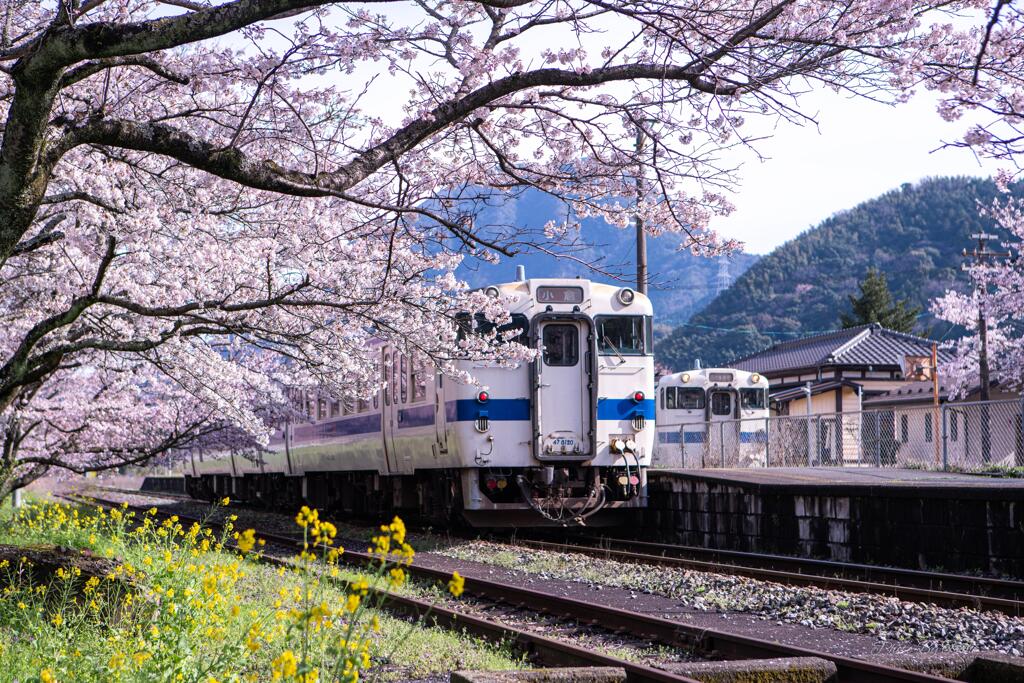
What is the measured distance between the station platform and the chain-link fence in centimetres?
69

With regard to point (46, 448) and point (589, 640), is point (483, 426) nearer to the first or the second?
point (589, 640)

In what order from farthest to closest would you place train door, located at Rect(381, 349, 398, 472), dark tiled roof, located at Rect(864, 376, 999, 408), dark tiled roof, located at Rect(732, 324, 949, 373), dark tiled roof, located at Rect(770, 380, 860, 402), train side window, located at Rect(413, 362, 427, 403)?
dark tiled roof, located at Rect(732, 324, 949, 373) → dark tiled roof, located at Rect(770, 380, 860, 402) → dark tiled roof, located at Rect(864, 376, 999, 408) → train door, located at Rect(381, 349, 398, 472) → train side window, located at Rect(413, 362, 427, 403)

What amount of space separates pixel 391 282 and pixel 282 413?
12.6 metres

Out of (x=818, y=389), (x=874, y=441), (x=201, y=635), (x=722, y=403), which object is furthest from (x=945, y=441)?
(x=818, y=389)

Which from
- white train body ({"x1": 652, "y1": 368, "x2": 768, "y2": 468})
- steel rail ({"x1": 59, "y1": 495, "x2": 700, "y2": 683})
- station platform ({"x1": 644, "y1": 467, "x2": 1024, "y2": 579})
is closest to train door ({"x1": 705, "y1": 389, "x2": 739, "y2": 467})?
white train body ({"x1": 652, "y1": 368, "x2": 768, "y2": 468})

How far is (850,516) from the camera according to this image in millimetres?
11875

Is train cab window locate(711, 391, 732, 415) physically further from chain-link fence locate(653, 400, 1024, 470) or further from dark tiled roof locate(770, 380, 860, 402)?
dark tiled roof locate(770, 380, 860, 402)

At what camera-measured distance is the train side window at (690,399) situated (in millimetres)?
26328

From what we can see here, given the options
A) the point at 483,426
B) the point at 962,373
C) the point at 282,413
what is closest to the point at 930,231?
the point at 962,373

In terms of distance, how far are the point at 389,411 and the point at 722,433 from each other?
6.51m

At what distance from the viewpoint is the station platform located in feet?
33.5

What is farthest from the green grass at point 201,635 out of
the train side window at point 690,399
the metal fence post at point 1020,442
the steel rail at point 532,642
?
the train side window at point 690,399

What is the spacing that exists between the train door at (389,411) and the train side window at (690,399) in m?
11.5

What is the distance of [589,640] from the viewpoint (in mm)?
7227
